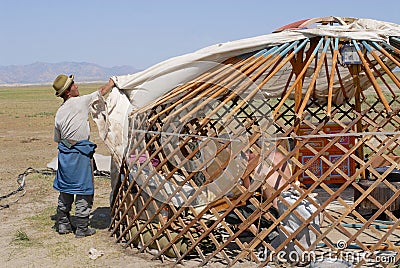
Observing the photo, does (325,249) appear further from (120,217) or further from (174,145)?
(120,217)

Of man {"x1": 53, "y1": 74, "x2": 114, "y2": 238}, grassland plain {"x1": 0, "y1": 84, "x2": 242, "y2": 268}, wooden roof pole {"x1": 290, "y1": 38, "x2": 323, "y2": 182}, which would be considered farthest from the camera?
man {"x1": 53, "y1": 74, "x2": 114, "y2": 238}

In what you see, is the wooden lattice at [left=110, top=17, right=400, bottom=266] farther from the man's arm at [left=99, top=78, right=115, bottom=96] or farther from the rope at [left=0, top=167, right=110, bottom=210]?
the rope at [left=0, top=167, right=110, bottom=210]

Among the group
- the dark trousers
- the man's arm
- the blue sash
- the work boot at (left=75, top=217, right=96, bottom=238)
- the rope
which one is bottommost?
the rope

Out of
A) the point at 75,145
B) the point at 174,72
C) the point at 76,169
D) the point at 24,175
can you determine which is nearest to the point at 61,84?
the point at 75,145

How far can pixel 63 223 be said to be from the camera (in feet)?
14.0

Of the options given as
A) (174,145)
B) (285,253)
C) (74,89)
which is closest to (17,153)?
(74,89)

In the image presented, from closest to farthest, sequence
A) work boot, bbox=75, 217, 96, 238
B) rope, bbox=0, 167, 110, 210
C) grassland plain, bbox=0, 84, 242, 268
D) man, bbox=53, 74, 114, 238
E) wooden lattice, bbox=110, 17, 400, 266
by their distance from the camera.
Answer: wooden lattice, bbox=110, 17, 400, 266
grassland plain, bbox=0, 84, 242, 268
man, bbox=53, 74, 114, 238
work boot, bbox=75, 217, 96, 238
rope, bbox=0, 167, 110, 210

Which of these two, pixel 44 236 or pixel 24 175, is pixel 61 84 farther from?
pixel 24 175

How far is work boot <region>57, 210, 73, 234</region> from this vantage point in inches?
167

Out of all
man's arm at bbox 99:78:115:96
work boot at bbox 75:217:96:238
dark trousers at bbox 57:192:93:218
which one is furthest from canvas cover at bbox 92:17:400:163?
work boot at bbox 75:217:96:238

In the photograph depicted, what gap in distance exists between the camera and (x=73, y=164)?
4.03m

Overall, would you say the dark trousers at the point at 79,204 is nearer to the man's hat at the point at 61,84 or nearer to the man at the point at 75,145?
the man at the point at 75,145

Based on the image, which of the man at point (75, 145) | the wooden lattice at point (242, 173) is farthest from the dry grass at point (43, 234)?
the man at point (75, 145)

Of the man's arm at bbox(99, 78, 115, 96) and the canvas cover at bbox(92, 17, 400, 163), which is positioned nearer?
the canvas cover at bbox(92, 17, 400, 163)
